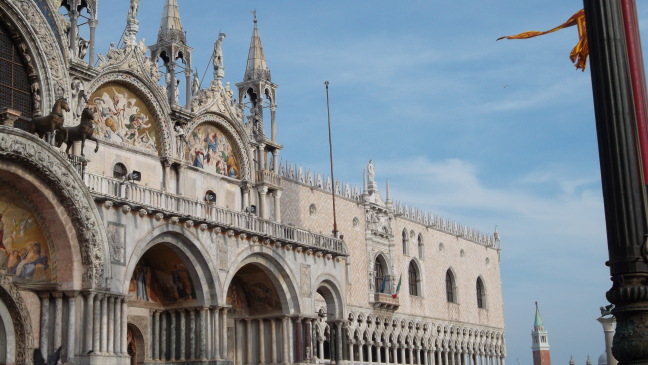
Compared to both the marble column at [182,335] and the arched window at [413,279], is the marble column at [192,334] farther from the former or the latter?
the arched window at [413,279]

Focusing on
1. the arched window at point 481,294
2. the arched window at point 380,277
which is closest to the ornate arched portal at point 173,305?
the arched window at point 380,277

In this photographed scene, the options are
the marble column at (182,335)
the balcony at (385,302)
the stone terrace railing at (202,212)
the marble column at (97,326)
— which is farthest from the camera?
the balcony at (385,302)

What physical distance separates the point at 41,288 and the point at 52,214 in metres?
1.79

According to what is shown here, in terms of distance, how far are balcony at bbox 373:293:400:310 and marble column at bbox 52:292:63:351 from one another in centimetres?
1893

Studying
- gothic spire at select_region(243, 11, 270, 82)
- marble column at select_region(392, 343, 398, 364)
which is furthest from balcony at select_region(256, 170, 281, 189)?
marble column at select_region(392, 343, 398, 364)

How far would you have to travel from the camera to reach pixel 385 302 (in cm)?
3722

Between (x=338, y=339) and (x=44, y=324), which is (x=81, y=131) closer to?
(x=44, y=324)

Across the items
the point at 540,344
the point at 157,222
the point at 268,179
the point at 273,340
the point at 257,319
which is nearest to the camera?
the point at 157,222

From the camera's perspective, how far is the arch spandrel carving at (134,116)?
23828mm

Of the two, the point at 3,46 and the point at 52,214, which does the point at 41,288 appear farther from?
the point at 3,46

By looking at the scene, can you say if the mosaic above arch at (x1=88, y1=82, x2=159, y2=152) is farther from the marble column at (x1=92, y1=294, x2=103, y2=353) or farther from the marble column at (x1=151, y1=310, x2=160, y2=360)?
the marble column at (x1=92, y1=294, x2=103, y2=353)

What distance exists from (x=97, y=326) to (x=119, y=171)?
18.2 ft

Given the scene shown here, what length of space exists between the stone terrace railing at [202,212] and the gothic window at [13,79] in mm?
2555

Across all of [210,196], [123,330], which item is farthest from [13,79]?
[210,196]
